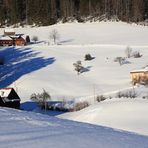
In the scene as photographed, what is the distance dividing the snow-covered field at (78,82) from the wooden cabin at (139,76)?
747mm

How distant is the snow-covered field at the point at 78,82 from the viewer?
26.6 ft

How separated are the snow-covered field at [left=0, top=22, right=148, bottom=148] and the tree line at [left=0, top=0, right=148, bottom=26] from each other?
4.56 meters

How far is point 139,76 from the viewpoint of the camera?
4956 cm

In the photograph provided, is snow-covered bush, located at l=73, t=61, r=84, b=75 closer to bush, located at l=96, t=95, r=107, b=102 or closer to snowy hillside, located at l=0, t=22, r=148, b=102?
snowy hillside, located at l=0, t=22, r=148, b=102

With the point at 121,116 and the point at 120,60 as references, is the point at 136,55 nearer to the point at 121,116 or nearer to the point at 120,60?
the point at 120,60

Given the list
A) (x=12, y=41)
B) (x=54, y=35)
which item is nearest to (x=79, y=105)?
(x=54, y=35)

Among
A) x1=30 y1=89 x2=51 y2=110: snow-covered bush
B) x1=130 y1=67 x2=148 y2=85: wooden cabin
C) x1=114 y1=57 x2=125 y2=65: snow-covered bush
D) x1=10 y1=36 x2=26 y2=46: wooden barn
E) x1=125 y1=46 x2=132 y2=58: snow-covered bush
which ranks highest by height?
x1=10 y1=36 x2=26 y2=46: wooden barn

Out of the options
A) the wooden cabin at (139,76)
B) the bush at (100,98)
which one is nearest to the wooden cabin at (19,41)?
the wooden cabin at (139,76)

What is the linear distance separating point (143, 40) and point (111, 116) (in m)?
46.1

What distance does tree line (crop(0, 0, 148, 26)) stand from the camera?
296 feet

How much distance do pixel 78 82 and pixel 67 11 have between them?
4368cm

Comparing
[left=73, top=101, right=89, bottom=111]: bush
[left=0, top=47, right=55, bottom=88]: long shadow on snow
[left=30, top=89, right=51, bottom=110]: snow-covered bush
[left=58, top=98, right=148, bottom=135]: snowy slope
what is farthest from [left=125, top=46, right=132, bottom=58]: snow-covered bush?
[left=58, top=98, right=148, bottom=135]: snowy slope

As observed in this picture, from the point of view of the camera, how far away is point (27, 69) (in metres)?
56.4

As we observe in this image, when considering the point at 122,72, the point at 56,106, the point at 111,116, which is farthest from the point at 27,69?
the point at 111,116
